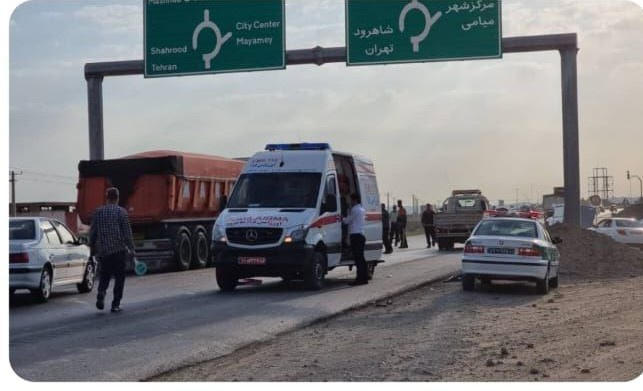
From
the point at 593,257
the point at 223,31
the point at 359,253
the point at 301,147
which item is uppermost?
the point at 223,31

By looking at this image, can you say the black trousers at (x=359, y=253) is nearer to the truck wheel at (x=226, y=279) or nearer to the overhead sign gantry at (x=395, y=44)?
the truck wheel at (x=226, y=279)

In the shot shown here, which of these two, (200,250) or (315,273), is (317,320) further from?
(200,250)

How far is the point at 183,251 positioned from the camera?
2461 centimetres

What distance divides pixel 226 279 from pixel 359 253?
278cm

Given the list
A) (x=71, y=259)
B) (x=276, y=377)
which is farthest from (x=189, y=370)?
(x=71, y=259)

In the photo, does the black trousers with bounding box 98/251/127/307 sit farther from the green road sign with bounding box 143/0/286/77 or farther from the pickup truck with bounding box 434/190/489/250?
the pickup truck with bounding box 434/190/489/250

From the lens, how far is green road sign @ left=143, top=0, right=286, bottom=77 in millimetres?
24297

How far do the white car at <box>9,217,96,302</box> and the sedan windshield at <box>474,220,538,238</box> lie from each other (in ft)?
24.5

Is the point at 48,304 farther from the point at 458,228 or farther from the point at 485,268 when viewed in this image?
the point at 458,228

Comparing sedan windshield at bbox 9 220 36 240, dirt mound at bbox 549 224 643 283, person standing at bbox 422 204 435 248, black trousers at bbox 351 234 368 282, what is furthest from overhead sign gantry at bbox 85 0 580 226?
person standing at bbox 422 204 435 248

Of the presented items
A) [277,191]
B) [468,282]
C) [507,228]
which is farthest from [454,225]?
[277,191]

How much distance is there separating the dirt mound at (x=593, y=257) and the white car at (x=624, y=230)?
10.0m

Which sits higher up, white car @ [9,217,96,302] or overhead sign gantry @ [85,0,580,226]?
overhead sign gantry @ [85,0,580,226]

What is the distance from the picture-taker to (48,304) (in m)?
15.5
